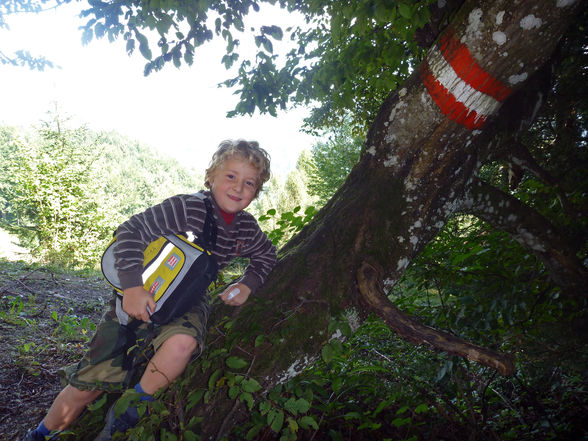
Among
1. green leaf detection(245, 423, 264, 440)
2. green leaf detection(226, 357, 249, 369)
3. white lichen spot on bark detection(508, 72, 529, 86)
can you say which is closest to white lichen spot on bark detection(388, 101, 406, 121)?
white lichen spot on bark detection(508, 72, 529, 86)

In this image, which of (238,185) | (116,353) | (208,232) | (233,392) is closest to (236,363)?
(233,392)

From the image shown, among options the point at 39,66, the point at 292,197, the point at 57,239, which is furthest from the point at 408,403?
the point at 292,197

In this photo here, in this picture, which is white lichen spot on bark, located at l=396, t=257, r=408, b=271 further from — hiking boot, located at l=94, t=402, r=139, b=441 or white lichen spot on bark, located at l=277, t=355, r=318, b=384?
hiking boot, located at l=94, t=402, r=139, b=441

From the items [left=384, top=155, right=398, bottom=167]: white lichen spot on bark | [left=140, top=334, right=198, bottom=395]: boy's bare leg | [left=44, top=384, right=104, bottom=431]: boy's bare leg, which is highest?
[left=384, top=155, right=398, bottom=167]: white lichen spot on bark

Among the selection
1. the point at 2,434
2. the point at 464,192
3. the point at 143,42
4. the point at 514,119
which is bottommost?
the point at 2,434

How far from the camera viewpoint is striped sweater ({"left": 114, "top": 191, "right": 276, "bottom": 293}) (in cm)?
174

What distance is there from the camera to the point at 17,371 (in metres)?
3.11

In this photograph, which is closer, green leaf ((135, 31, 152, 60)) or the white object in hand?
the white object in hand

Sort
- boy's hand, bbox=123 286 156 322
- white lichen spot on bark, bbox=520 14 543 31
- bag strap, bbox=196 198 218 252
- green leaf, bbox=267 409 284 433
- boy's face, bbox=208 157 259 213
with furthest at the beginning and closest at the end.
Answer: boy's face, bbox=208 157 259 213, bag strap, bbox=196 198 218 252, boy's hand, bbox=123 286 156 322, white lichen spot on bark, bbox=520 14 543 31, green leaf, bbox=267 409 284 433

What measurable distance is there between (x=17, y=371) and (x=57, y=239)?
1246cm

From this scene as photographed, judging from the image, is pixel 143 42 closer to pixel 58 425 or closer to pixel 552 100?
pixel 58 425

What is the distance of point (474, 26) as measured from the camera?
61.1 inches

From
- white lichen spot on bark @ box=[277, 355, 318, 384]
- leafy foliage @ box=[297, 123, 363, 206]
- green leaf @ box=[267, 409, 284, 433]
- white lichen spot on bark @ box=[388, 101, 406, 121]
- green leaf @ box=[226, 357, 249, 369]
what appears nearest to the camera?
green leaf @ box=[267, 409, 284, 433]

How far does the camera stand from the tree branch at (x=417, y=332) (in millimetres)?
1414
